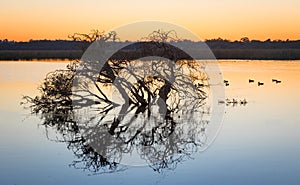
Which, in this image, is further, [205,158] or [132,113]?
[132,113]

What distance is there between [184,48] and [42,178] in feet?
26.7

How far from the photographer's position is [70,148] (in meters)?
8.67

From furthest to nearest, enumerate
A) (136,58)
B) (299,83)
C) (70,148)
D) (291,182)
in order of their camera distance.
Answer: (299,83)
(136,58)
(70,148)
(291,182)

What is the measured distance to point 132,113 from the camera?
12.4 metres

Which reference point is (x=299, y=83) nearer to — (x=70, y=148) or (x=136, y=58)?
(x=136, y=58)

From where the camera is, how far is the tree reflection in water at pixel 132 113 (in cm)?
826

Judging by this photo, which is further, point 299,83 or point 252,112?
point 299,83

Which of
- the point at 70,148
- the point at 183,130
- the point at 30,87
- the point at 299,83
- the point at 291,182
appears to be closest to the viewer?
the point at 291,182

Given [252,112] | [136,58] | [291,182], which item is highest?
[136,58]

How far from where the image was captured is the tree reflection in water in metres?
8.26

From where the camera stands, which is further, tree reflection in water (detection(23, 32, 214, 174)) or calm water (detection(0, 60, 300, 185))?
tree reflection in water (detection(23, 32, 214, 174))

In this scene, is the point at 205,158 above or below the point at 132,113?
below

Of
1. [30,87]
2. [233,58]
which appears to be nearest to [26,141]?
[30,87]

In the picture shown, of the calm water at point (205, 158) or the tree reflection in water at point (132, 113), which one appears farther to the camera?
the tree reflection in water at point (132, 113)
